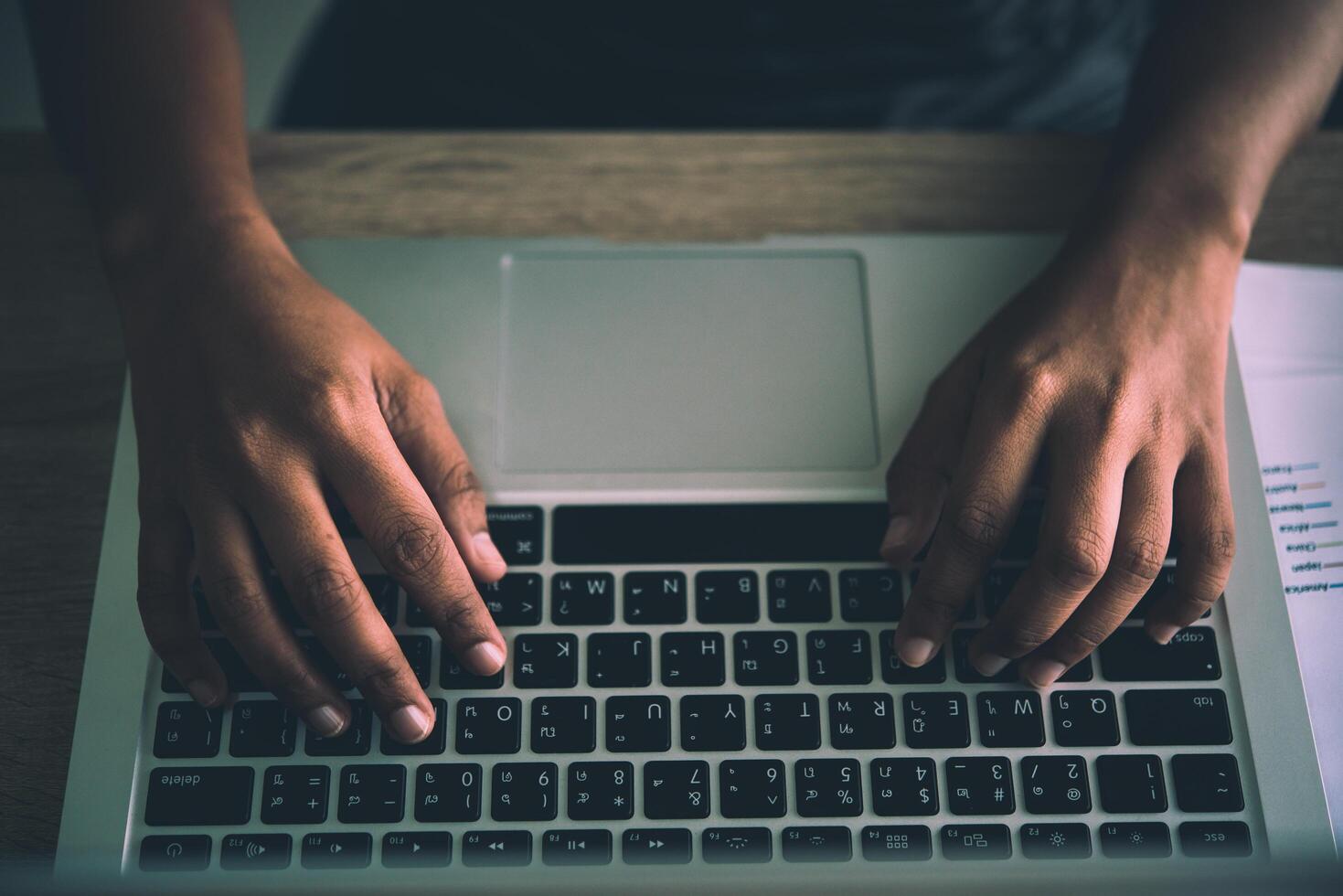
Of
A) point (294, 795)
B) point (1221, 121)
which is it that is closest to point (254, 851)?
point (294, 795)

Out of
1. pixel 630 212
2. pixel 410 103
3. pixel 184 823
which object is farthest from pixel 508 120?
pixel 184 823

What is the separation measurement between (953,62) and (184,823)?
91cm

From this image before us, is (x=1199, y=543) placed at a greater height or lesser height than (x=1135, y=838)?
greater

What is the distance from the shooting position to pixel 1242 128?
613 mm

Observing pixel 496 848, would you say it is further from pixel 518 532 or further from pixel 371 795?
pixel 518 532

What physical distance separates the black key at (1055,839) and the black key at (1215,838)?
0.06 meters

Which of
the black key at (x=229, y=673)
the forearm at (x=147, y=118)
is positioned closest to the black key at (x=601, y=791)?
the black key at (x=229, y=673)

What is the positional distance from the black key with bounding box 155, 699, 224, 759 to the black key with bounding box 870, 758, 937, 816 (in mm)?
398

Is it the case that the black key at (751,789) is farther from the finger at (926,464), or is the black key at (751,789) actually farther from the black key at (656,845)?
the finger at (926,464)

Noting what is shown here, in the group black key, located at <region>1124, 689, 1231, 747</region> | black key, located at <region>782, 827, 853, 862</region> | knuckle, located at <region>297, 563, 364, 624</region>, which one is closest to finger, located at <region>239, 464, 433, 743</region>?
knuckle, located at <region>297, 563, 364, 624</region>

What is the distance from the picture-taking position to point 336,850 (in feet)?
1.57

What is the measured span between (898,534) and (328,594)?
1.16ft

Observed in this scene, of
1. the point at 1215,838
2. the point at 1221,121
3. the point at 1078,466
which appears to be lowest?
the point at 1215,838

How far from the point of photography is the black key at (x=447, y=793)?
0.49 meters
